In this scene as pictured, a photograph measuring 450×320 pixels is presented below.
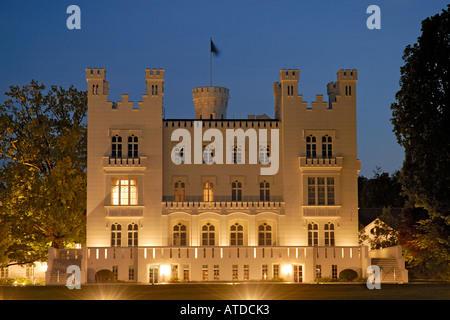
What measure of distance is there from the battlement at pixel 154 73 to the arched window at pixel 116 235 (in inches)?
392

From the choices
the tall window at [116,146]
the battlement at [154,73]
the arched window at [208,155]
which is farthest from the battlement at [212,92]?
the tall window at [116,146]

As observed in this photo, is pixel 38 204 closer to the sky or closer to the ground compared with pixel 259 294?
closer to the sky

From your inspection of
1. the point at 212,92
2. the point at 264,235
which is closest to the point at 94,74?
the point at 212,92

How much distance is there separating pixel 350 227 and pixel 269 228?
5331 millimetres

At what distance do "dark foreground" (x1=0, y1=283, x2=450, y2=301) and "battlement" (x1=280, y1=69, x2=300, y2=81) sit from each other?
1636 centimetres

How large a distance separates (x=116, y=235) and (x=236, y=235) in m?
7.87

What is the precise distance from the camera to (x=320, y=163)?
178ft

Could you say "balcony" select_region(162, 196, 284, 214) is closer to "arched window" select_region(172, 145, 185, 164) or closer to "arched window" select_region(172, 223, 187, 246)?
"arched window" select_region(172, 223, 187, 246)

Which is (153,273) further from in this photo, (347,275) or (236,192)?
(347,275)

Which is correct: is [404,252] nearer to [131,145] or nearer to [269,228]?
[269,228]

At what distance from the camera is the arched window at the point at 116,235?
53.6 m
